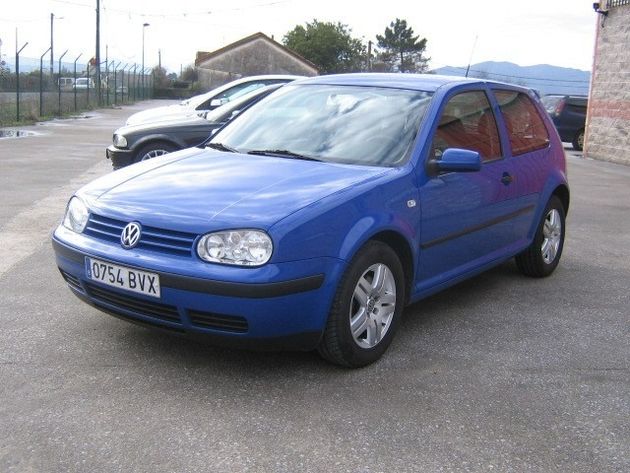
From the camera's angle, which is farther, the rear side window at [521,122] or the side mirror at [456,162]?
the rear side window at [521,122]

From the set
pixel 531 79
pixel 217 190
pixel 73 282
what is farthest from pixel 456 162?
pixel 531 79

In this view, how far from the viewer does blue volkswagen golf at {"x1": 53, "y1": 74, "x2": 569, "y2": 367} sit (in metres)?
3.62

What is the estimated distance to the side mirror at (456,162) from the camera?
449 cm

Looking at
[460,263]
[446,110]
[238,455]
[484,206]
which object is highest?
[446,110]

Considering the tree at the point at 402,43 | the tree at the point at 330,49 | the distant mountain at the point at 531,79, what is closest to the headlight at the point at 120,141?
the distant mountain at the point at 531,79

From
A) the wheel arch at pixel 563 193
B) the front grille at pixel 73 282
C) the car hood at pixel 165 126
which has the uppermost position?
the car hood at pixel 165 126

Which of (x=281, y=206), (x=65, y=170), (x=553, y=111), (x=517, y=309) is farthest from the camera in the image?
(x=553, y=111)

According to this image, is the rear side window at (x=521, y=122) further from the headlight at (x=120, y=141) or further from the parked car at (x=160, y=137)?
the headlight at (x=120, y=141)

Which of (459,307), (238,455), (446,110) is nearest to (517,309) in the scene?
(459,307)

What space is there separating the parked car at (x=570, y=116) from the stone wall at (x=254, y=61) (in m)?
43.1

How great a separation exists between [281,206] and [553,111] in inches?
788

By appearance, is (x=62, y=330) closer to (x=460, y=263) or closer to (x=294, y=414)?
(x=294, y=414)

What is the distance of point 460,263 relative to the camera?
4.96 m

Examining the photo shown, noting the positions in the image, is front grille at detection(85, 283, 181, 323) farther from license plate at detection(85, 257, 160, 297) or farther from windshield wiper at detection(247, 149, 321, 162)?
windshield wiper at detection(247, 149, 321, 162)
